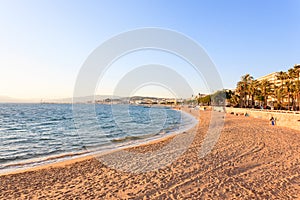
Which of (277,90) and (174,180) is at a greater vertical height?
(277,90)

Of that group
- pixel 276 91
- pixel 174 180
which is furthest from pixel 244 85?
pixel 174 180

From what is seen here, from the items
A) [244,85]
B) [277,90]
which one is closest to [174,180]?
[277,90]

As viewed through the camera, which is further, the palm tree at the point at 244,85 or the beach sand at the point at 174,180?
the palm tree at the point at 244,85

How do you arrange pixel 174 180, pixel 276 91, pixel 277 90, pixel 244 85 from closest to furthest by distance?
pixel 174 180 → pixel 277 90 → pixel 276 91 → pixel 244 85

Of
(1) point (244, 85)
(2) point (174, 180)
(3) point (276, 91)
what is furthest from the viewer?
(1) point (244, 85)

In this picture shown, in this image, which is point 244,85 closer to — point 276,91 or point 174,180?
point 276,91

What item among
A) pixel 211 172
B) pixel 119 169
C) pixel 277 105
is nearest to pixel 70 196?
pixel 119 169

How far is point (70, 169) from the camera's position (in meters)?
8.00

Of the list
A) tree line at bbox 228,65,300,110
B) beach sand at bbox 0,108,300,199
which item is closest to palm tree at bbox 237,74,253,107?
tree line at bbox 228,65,300,110

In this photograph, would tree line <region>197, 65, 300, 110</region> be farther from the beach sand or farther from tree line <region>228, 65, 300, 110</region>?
the beach sand

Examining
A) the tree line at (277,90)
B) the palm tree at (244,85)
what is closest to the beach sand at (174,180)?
the tree line at (277,90)

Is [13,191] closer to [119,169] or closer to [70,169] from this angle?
[70,169]

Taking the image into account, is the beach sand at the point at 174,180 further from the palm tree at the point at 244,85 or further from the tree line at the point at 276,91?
the palm tree at the point at 244,85

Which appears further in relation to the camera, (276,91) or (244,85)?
(244,85)
